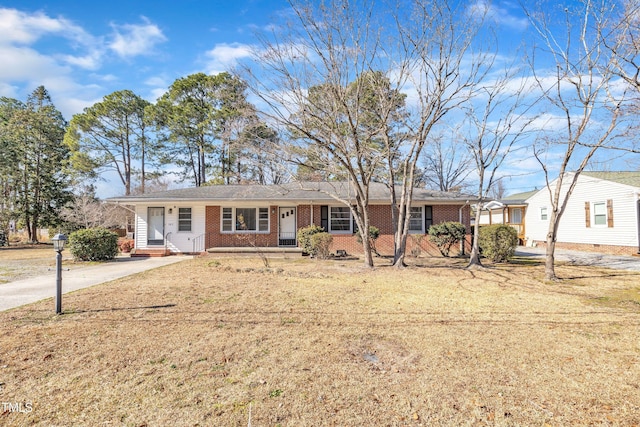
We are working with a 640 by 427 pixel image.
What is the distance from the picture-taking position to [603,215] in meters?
15.6

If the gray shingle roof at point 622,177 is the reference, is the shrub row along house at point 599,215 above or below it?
below

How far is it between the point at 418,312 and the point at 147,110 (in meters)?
27.7

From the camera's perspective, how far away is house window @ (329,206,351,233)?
15961 millimetres

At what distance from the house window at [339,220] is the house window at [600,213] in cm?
1187

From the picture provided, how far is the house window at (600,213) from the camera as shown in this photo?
50.8ft

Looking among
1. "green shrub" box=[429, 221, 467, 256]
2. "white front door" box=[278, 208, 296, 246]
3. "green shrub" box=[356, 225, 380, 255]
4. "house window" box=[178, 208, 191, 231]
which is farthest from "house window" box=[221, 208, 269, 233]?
"green shrub" box=[429, 221, 467, 256]

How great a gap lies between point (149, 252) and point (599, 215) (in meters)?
21.2

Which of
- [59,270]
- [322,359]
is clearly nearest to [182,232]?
[59,270]

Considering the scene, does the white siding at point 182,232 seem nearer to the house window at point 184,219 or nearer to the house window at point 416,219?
the house window at point 184,219

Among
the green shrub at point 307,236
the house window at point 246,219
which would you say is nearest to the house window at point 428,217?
the green shrub at point 307,236

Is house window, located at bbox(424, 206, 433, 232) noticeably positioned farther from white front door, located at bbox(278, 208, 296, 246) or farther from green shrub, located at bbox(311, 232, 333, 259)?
white front door, located at bbox(278, 208, 296, 246)

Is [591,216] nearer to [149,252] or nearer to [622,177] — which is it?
[622,177]

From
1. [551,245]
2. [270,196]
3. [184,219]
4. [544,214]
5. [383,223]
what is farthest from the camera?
[544,214]

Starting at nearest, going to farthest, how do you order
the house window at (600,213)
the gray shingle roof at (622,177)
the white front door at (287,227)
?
the gray shingle roof at (622,177) < the house window at (600,213) < the white front door at (287,227)
